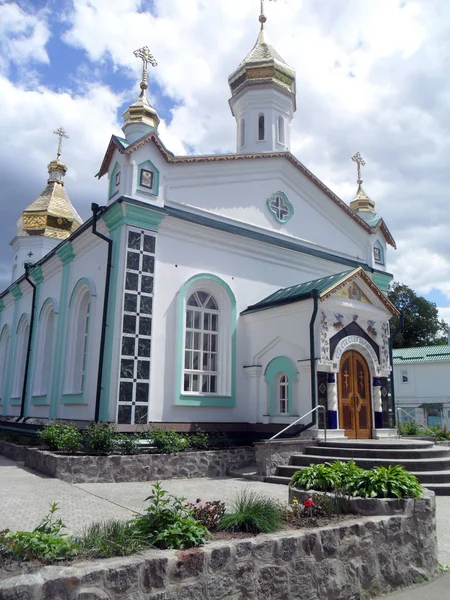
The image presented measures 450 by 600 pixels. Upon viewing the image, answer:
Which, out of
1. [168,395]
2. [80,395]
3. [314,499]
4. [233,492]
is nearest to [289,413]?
[168,395]

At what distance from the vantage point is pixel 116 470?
398 inches

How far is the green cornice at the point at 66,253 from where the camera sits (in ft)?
50.5

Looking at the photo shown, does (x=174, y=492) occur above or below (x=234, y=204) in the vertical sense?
below

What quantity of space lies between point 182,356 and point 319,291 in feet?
11.6

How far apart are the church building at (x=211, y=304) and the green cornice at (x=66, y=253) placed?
42 millimetres

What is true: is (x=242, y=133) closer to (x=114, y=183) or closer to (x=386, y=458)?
(x=114, y=183)

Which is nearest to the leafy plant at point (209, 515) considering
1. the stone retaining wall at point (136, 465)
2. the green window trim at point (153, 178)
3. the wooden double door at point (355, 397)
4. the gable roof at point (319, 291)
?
the stone retaining wall at point (136, 465)

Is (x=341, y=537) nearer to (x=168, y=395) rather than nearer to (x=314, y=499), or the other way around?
(x=314, y=499)

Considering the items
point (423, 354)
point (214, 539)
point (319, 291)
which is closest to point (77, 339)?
point (319, 291)

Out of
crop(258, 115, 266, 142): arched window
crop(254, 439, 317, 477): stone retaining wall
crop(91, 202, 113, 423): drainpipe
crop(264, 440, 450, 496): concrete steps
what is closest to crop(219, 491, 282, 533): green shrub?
crop(264, 440, 450, 496): concrete steps

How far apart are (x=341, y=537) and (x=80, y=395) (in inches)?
375

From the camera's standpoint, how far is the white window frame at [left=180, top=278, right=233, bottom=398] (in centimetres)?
1353

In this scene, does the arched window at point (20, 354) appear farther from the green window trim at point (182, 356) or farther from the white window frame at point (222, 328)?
the green window trim at point (182, 356)

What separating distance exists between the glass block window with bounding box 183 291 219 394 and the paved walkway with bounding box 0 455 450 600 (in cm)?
295
